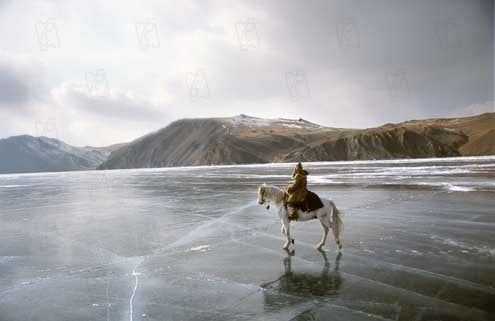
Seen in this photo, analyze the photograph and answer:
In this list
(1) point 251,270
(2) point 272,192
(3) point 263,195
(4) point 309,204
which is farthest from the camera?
(3) point 263,195

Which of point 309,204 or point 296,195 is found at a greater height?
point 296,195

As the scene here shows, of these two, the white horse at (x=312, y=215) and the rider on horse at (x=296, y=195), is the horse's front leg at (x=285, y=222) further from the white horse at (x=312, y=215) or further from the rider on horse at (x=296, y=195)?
the rider on horse at (x=296, y=195)

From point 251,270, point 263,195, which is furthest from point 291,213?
point 251,270

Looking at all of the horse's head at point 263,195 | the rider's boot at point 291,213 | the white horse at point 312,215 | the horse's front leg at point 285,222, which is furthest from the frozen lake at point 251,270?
the horse's head at point 263,195

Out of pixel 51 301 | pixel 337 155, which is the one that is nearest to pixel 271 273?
pixel 51 301

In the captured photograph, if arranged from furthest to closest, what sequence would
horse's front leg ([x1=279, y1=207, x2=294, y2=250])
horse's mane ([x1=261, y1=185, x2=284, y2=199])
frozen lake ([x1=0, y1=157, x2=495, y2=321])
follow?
horse's mane ([x1=261, y1=185, x2=284, y2=199])
horse's front leg ([x1=279, y1=207, x2=294, y2=250])
frozen lake ([x1=0, y1=157, x2=495, y2=321])

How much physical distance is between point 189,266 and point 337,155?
134 meters

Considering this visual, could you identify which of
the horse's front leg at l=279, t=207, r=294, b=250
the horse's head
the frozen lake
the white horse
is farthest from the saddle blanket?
the frozen lake

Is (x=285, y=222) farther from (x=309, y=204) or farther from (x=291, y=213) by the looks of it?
(x=309, y=204)

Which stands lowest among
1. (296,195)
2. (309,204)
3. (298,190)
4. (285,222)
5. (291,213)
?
(285,222)

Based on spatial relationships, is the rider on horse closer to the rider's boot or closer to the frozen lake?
the rider's boot

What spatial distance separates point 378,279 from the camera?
23.1 feet

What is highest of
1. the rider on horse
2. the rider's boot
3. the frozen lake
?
the rider on horse

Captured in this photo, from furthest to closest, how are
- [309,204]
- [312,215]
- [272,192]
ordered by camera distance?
[272,192] < [312,215] < [309,204]
